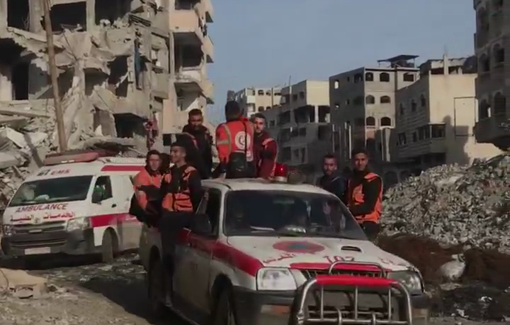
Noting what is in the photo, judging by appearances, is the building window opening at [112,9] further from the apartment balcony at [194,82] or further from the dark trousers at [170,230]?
the dark trousers at [170,230]

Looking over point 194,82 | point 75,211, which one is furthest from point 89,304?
point 194,82

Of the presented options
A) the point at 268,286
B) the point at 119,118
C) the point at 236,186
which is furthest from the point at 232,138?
the point at 119,118

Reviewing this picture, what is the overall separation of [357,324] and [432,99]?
67.5m

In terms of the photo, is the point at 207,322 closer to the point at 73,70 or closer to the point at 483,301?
the point at 483,301

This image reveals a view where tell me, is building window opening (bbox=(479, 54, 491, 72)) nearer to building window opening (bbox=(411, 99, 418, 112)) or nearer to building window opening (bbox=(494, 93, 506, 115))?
building window opening (bbox=(494, 93, 506, 115))

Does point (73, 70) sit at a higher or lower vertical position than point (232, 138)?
higher

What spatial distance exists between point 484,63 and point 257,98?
7853cm

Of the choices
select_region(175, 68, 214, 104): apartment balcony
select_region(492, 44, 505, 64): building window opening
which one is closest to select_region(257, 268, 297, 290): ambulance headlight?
select_region(492, 44, 505, 64): building window opening

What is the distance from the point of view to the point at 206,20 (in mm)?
64812

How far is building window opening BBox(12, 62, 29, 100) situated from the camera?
41.2 metres

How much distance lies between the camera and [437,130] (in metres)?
74.2

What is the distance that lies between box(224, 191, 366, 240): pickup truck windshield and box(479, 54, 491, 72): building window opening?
41273 mm

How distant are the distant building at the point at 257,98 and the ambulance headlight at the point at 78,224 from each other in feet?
354

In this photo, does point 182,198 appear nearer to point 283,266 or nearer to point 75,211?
point 283,266
